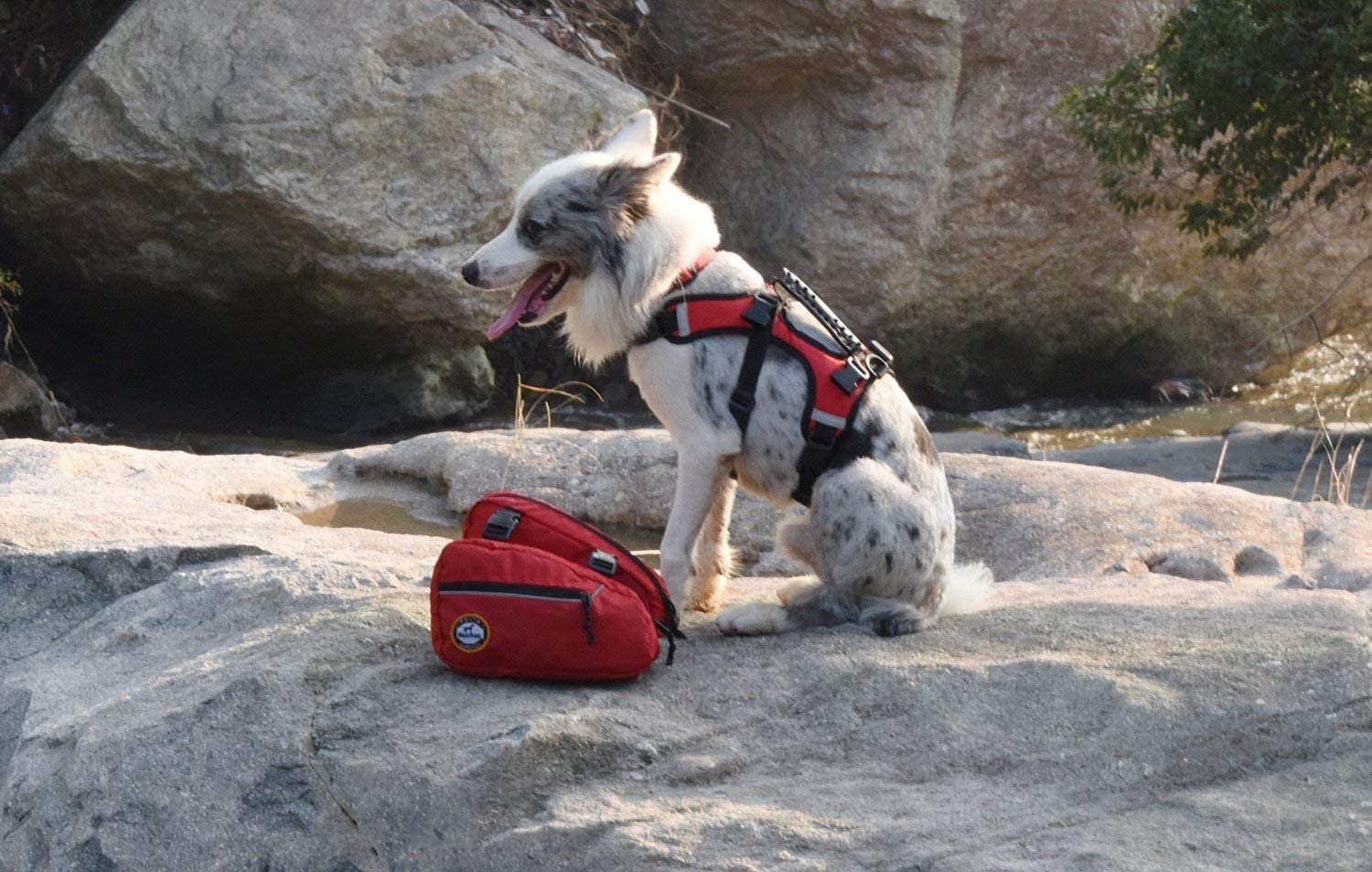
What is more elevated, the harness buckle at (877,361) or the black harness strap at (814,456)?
the harness buckle at (877,361)

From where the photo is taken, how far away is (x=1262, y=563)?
5.56 metres

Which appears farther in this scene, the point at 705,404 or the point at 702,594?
the point at 702,594

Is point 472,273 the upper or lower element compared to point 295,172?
upper

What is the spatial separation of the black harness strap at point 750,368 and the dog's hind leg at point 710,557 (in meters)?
0.34

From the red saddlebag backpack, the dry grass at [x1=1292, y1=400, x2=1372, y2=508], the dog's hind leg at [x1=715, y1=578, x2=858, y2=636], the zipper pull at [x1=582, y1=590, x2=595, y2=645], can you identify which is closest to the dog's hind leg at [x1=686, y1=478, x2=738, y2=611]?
the dog's hind leg at [x1=715, y1=578, x2=858, y2=636]

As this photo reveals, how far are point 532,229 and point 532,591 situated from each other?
1100 mm

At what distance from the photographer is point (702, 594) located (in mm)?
4352

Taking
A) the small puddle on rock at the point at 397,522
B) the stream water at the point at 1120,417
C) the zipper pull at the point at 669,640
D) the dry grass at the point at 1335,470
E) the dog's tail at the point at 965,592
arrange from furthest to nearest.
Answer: the stream water at the point at 1120,417 → the dry grass at the point at 1335,470 → the small puddle on rock at the point at 397,522 → the dog's tail at the point at 965,592 → the zipper pull at the point at 669,640

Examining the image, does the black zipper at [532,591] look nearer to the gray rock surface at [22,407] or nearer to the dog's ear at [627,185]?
the dog's ear at [627,185]

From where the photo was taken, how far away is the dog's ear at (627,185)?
3945mm

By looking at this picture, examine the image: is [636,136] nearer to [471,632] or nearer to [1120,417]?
[471,632]

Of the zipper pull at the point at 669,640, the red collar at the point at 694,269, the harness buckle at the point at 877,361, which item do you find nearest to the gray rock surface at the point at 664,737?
the zipper pull at the point at 669,640

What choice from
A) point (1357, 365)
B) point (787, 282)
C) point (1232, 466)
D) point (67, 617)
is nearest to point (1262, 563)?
point (787, 282)

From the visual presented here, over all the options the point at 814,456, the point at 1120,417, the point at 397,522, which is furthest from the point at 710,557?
the point at 1120,417
